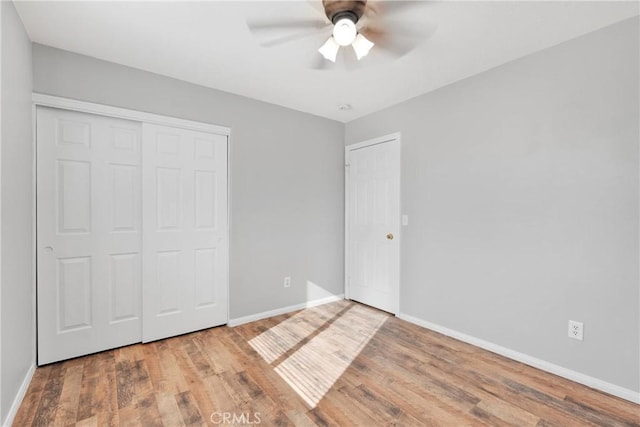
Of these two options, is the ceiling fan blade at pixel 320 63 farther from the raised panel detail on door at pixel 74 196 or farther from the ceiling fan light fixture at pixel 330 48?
the raised panel detail on door at pixel 74 196

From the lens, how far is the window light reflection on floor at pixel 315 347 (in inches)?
83.6

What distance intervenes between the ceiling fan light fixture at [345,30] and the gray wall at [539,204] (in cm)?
151

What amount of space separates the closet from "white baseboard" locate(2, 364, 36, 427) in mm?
185

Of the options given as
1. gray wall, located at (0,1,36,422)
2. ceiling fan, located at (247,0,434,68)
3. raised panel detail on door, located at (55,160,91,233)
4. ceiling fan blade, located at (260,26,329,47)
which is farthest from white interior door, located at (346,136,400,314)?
gray wall, located at (0,1,36,422)

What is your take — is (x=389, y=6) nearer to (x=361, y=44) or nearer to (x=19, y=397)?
(x=361, y=44)

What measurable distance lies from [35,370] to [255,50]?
287cm

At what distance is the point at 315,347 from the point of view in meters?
2.64

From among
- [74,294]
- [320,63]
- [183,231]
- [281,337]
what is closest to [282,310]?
[281,337]

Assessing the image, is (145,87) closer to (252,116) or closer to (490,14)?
(252,116)

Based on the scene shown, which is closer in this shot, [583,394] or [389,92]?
[583,394]

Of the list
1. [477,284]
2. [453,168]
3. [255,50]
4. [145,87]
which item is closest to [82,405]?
[145,87]

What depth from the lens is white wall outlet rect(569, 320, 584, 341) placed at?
212 cm

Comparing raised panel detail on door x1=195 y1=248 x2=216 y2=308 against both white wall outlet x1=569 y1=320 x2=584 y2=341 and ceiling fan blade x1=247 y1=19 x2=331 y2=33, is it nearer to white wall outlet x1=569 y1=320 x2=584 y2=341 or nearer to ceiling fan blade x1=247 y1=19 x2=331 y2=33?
ceiling fan blade x1=247 y1=19 x2=331 y2=33

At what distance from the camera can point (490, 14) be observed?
1.89m
